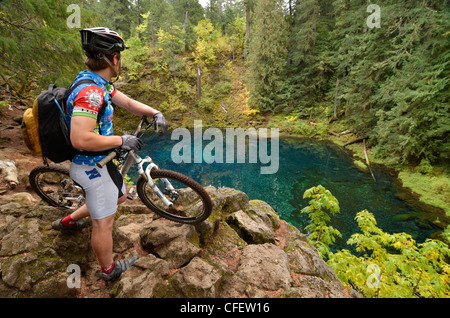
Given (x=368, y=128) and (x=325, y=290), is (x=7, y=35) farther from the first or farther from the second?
(x=368, y=128)

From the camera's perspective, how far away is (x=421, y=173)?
1111 centimetres

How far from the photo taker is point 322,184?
36.6ft

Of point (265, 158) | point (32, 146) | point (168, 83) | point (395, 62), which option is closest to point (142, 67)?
point (168, 83)

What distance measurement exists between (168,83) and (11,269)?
27983 mm

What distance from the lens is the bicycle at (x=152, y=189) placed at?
106 inches

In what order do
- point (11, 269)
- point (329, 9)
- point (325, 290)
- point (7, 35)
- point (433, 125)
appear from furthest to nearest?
1. point (329, 9)
2. point (433, 125)
3. point (7, 35)
4. point (325, 290)
5. point (11, 269)

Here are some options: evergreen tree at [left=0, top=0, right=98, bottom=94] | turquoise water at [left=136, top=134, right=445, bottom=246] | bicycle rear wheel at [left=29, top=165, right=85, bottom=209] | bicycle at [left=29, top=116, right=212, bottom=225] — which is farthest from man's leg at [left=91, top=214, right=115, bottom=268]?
evergreen tree at [left=0, top=0, right=98, bottom=94]

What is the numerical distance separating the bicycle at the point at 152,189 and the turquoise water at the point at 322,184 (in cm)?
530

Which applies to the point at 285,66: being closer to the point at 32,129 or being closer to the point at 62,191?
the point at 62,191

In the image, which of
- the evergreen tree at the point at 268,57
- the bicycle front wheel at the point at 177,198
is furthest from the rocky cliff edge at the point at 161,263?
the evergreen tree at the point at 268,57

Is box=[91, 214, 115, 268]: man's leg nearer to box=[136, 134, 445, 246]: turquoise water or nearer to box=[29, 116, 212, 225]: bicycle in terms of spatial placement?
box=[29, 116, 212, 225]: bicycle

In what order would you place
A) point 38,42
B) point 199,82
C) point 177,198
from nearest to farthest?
point 177,198 < point 38,42 < point 199,82

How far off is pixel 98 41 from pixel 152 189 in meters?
1.96

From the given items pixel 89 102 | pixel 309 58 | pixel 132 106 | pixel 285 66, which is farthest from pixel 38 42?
pixel 309 58
